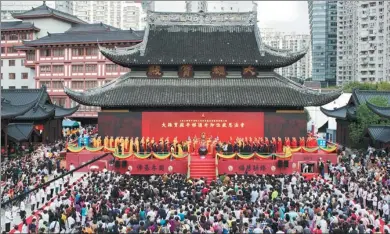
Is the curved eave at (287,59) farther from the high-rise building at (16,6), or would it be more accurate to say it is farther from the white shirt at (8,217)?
the high-rise building at (16,6)

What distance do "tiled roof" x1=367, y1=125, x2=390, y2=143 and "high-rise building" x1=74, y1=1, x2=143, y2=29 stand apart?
355 ft

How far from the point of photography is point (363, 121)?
119ft

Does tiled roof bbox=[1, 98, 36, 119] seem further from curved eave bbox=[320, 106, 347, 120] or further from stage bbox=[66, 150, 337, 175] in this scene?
curved eave bbox=[320, 106, 347, 120]

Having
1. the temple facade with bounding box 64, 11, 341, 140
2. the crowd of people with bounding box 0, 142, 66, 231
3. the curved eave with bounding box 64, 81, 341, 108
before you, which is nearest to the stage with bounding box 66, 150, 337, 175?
the crowd of people with bounding box 0, 142, 66, 231

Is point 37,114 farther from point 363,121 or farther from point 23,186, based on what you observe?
point 363,121

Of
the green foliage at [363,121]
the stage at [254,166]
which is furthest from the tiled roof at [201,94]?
the stage at [254,166]

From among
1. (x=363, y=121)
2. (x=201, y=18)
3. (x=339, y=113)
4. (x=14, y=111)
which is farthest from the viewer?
(x=339, y=113)

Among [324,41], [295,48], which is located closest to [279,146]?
[324,41]

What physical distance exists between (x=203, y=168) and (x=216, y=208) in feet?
40.7

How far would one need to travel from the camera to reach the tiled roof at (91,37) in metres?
55.2

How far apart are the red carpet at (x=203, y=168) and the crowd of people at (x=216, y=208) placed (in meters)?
4.58

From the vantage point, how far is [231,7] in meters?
127

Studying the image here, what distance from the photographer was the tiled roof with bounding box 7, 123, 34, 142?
35.5m

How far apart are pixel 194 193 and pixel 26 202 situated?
8.20 metres
